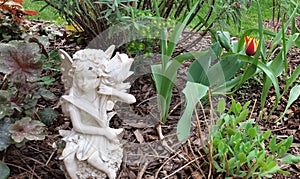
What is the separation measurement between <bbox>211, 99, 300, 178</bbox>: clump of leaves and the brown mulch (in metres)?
0.12

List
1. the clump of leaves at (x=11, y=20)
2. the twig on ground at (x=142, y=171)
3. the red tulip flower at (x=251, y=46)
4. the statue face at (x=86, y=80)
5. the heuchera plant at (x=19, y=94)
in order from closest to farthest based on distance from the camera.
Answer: the statue face at (x=86, y=80), the heuchera plant at (x=19, y=94), the twig on ground at (x=142, y=171), the red tulip flower at (x=251, y=46), the clump of leaves at (x=11, y=20)

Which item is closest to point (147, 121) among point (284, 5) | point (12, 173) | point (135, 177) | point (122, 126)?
point (122, 126)

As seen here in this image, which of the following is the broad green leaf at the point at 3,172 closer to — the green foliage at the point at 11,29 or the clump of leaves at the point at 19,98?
the clump of leaves at the point at 19,98

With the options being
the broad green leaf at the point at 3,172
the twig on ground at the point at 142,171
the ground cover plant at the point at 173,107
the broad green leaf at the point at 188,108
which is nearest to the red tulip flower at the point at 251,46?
the ground cover plant at the point at 173,107

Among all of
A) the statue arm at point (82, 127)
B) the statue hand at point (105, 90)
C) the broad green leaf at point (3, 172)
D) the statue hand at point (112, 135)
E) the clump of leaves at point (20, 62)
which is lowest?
the broad green leaf at point (3, 172)

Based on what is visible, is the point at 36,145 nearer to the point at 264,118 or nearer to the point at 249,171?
the point at 249,171

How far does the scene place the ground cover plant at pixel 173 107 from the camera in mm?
1938

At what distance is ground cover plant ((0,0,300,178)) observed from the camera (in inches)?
76.3

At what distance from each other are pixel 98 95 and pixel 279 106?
50.6 inches

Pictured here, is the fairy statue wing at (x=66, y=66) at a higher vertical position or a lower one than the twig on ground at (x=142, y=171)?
higher

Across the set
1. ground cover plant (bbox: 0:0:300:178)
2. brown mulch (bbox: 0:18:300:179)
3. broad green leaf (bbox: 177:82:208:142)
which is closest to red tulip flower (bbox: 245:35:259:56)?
ground cover plant (bbox: 0:0:300:178)

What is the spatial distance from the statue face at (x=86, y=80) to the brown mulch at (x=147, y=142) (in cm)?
29

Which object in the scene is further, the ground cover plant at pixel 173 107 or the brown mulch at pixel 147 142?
the brown mulch at pixel 147 142

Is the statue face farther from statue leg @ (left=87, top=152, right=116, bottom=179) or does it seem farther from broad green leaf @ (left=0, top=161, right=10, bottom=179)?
broad green leaf @ (left=0, top=161, right=10, bottom=179)
